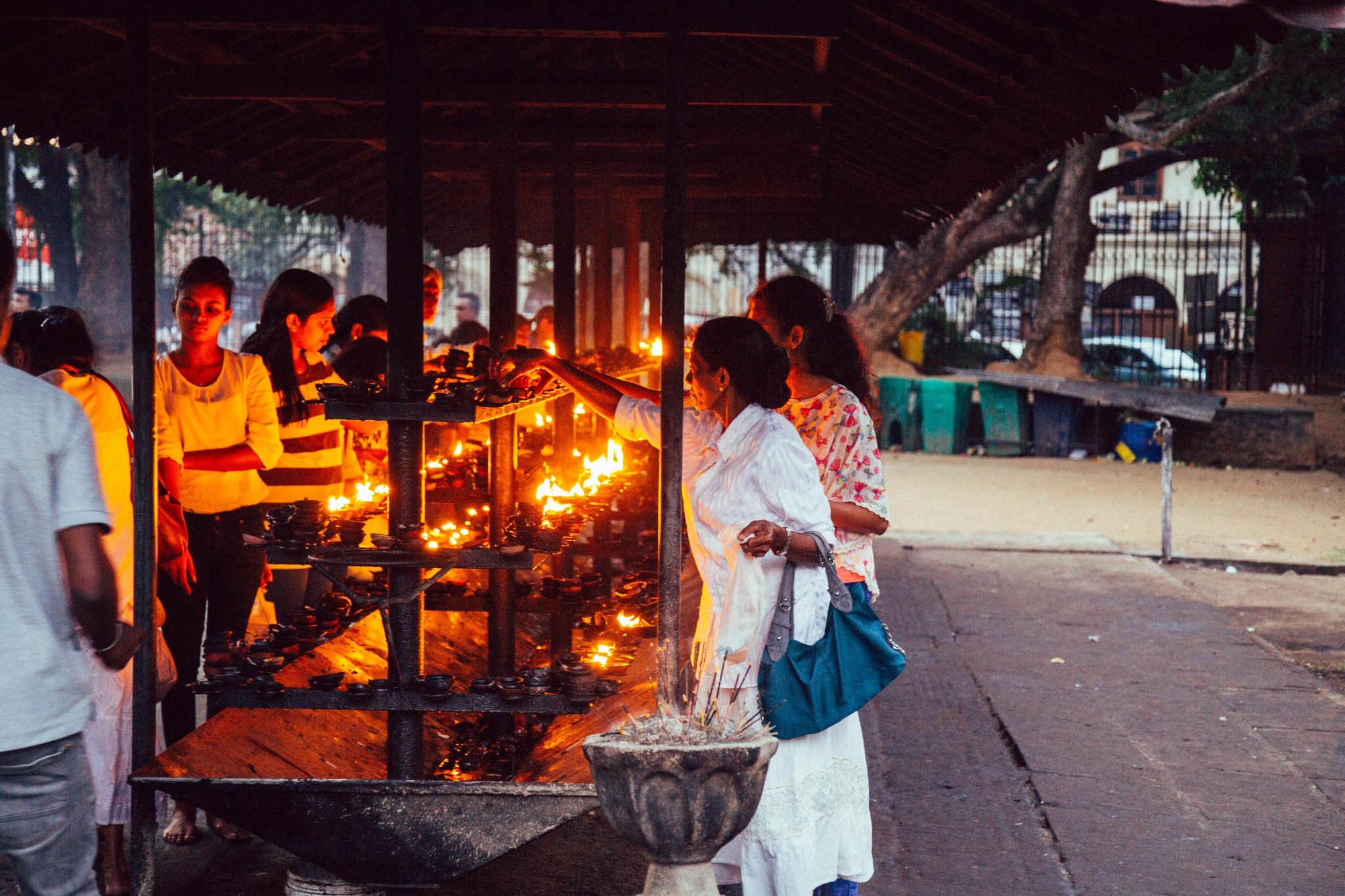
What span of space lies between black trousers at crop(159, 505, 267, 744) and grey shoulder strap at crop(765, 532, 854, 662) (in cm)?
224

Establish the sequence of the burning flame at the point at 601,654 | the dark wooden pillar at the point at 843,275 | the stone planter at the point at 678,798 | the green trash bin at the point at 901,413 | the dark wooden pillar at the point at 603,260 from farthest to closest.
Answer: the dark wooden pillar at the point at 843,275
the green trash bin at the point at 901,413
the dark wooden pillar at the point at 603,260
the burning flame at the point at 601,654
the stone planter at the point at 678,798

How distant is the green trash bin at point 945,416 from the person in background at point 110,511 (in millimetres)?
17440

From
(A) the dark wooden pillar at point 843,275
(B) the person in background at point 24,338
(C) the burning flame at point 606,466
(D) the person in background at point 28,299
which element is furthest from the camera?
(A) the dark wooden pillar at point 843,275

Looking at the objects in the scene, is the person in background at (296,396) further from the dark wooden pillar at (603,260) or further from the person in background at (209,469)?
the dark wooden pillar at (603,260)

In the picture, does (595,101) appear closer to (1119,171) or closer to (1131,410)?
(1131,410)

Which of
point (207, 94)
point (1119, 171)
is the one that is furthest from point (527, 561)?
point (1119, 171)

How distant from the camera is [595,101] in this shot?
4922mm

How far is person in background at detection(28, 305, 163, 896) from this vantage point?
13.9ft

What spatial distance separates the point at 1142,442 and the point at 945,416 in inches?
115

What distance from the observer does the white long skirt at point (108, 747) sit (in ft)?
13.9

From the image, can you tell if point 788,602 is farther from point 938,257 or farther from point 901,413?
point 938,257

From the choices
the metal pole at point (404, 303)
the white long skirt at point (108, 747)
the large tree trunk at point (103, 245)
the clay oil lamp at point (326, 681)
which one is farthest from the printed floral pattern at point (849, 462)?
the large tree trunk at point (103, 245)

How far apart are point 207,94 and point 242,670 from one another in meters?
2.03

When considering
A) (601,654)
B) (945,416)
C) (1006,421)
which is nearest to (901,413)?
(945,416)
